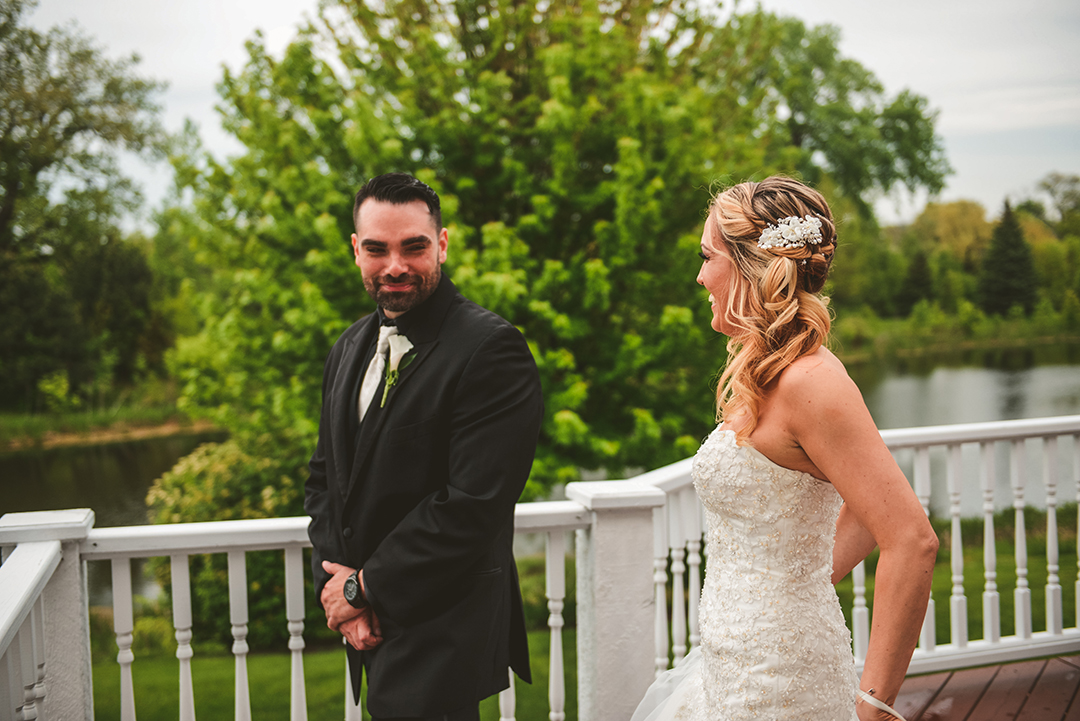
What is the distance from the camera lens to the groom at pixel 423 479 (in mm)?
1778


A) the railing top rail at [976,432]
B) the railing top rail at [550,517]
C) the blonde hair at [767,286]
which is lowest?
the railing top rail at [550,517]

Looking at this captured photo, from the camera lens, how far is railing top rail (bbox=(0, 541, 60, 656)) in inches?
61.8

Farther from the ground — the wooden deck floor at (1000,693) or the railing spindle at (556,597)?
the railing spindle at (556,597)

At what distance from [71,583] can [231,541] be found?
17.1 inches

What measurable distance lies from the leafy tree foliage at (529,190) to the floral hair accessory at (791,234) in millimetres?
4261

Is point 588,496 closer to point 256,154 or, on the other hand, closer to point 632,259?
point 632,259

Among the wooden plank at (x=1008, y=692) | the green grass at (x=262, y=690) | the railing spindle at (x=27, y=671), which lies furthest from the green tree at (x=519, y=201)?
the railing spindle at (x=27, y=671)

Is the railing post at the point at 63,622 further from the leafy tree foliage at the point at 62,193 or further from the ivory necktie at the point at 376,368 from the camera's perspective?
the leafy tree foliage at the point at 62,193

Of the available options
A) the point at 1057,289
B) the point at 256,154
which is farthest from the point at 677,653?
the point at 1057,289

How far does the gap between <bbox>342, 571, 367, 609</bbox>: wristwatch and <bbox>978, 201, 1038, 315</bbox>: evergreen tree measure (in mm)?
18457

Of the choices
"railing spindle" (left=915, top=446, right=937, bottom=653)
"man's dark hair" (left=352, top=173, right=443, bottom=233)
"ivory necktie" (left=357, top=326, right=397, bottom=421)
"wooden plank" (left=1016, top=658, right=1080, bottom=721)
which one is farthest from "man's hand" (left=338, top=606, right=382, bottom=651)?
"wooden plank" (left=1016, top=658, right=1080, bottom=721)

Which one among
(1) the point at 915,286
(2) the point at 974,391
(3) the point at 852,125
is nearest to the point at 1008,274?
(1) the point at 915,286

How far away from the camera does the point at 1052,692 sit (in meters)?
3.13

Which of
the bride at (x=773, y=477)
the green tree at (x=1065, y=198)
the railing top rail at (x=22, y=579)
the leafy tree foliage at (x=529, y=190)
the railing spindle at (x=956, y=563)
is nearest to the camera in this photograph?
the bride at (x=773, y=477)
